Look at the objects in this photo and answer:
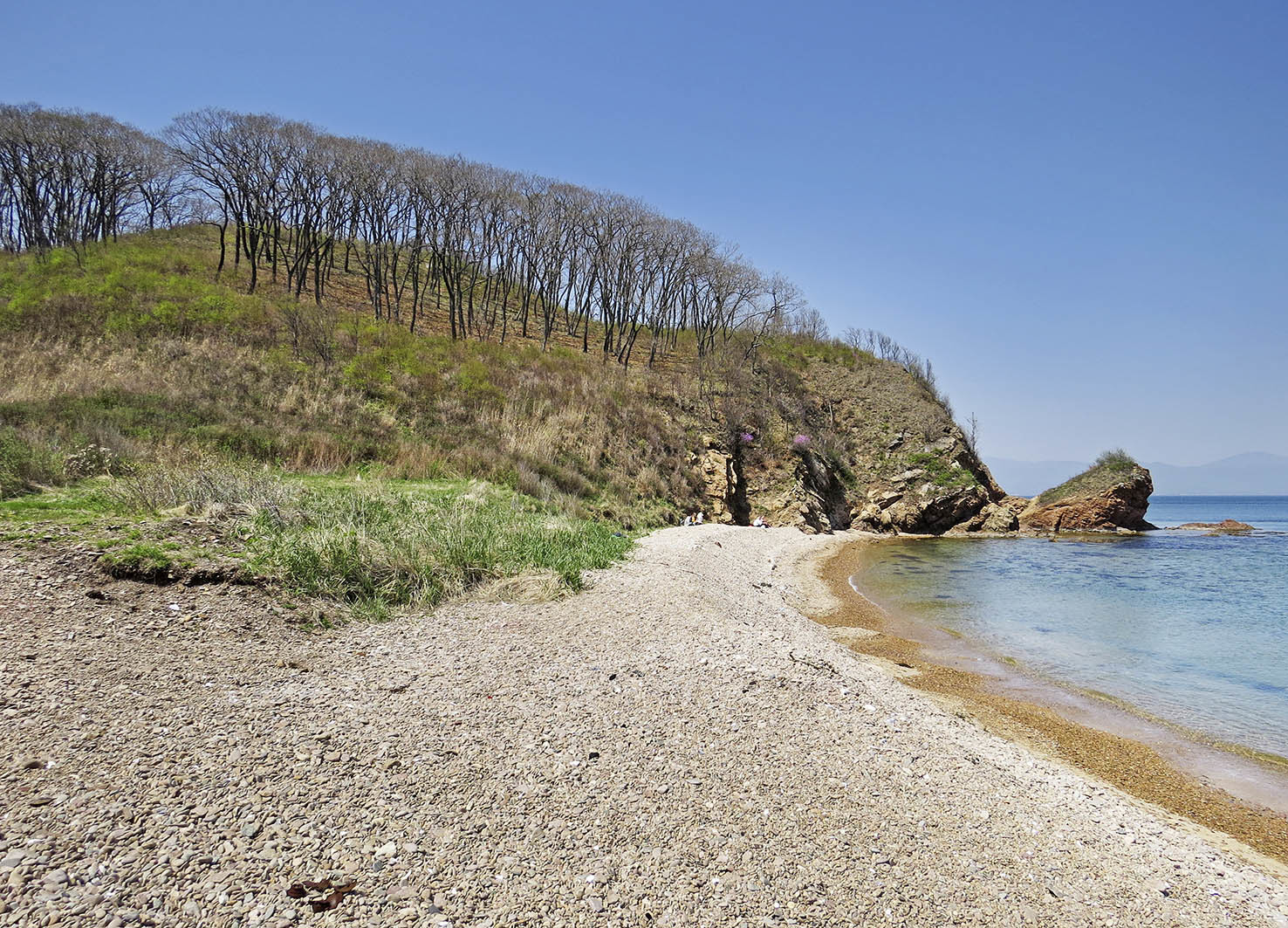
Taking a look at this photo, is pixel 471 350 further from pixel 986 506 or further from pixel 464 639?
pixel 986 506

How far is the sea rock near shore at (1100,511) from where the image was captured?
38188 mm

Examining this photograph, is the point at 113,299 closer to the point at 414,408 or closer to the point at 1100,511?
the point at 414,408

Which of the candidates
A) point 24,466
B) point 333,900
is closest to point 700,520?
point 24,466

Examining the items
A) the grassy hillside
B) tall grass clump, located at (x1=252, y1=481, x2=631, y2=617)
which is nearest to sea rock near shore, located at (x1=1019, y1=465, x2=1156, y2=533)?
the grassy hillside

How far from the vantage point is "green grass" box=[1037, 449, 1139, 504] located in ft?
128

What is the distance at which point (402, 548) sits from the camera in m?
8.65

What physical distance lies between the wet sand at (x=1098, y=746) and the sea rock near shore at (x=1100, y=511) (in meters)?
33.6

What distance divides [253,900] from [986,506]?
41.2 m

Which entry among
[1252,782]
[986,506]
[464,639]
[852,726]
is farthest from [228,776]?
[986,506]

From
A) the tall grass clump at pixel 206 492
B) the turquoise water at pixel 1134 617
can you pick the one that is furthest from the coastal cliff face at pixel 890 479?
the tall grass clump at pixel 206 492

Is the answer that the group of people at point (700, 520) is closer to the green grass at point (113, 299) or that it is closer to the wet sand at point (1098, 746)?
the wet sand at point (1098, 746)

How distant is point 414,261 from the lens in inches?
1681

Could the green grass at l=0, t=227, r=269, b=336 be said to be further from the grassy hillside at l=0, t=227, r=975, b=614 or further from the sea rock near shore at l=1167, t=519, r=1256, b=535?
the sea rock near shore at l=1167, t=519, r=1256, b=535

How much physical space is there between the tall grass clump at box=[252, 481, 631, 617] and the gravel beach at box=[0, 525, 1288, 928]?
112 cm
